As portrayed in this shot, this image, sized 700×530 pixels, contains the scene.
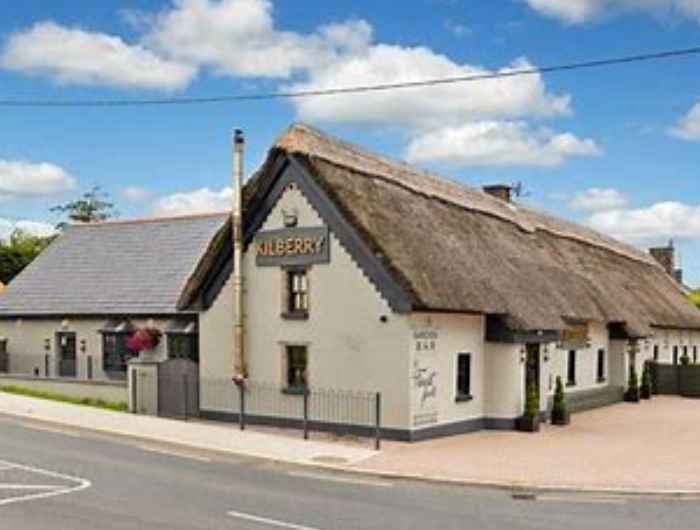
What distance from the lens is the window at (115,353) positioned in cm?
3322

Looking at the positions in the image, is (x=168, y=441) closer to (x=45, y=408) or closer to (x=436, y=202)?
(x=45, y=408)

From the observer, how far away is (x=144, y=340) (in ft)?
105

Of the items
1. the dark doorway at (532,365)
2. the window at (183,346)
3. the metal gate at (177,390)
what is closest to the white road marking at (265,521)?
the metal gate at (177,390)

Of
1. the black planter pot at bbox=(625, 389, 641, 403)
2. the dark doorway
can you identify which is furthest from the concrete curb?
the black planter pot at bbox=(625, 389, 641, 403)

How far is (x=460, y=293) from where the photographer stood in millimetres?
24859

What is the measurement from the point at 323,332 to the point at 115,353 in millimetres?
11344

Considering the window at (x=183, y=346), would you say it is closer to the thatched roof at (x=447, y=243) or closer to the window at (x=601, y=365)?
the thatched roof at (x=447, y=243)

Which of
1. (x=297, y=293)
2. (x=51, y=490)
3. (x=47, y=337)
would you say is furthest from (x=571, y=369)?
(x=51, y=490)

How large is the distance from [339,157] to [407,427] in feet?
25.5

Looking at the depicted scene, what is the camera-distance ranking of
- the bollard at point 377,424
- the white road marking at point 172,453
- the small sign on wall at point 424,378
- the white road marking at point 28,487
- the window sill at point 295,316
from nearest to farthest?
the white road marking at point 28,487
the white road marking at point 172,453
the bollard at point 377,424
the small sign on wall at point 424,378
the window sill at point 295,316

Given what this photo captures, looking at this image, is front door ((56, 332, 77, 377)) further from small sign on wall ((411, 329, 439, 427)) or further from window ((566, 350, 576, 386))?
window ((566, 350, 576, 386))

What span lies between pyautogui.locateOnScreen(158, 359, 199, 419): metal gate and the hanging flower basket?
4520mm

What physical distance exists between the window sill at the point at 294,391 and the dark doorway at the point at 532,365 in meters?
6.53

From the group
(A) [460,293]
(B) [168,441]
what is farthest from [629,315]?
(B) [168,441]
